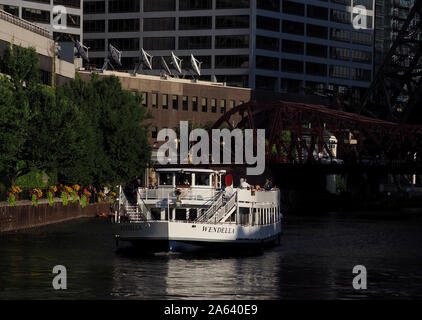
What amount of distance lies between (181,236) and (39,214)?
26900 millimetres

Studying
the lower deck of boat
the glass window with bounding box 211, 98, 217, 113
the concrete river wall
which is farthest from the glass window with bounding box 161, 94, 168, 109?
the lower deck of boat

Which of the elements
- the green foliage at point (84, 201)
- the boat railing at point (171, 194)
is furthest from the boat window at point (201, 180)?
the green foliage at point (84, 201)

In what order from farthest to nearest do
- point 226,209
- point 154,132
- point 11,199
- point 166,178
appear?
point 154,132, point 11,199, point 166,178, point 226,209

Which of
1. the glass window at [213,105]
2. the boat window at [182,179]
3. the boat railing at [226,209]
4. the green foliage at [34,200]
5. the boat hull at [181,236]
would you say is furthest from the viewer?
the glass window at [213,105]

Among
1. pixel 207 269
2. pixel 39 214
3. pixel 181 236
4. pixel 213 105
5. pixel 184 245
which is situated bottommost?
pixel 207 269

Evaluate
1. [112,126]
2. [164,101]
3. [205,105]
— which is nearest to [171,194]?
[112,126]

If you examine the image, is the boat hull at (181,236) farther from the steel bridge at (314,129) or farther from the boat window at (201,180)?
the steel bridge at (314,129)

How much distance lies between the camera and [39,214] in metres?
89.7

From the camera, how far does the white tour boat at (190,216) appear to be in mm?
65688

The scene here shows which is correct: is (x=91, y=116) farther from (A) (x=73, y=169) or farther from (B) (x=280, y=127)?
(B) (x=280, y=127)

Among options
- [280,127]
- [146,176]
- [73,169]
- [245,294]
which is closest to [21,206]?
[73,169]

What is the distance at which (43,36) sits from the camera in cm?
12512

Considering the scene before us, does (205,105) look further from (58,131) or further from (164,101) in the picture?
(58,131)
